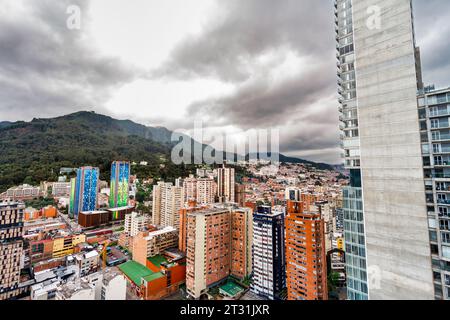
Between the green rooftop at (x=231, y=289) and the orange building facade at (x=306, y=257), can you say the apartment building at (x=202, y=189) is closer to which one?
the green rooftop at (x=231, y=289)

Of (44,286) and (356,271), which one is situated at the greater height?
(356,271)

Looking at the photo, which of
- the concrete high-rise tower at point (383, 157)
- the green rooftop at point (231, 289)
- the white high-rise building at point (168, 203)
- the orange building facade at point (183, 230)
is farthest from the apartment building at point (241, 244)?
the white high-rise building at point (168, 203)

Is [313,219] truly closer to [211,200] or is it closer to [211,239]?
[211,239]

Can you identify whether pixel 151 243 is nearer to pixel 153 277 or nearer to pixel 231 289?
pixel 153 277

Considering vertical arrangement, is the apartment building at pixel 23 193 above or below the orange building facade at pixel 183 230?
above

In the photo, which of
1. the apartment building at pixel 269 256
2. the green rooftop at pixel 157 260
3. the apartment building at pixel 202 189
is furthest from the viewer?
the apartment building at pixel 202 189

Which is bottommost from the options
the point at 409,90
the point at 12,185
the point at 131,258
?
the point at 131,258
